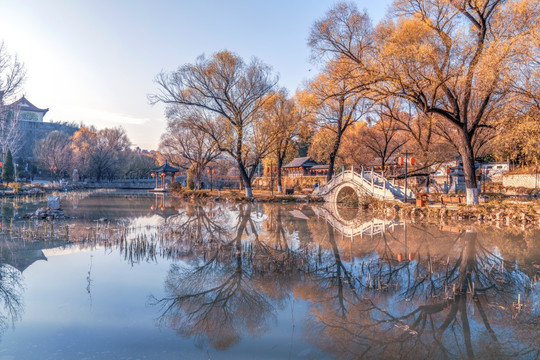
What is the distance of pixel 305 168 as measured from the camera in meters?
44.8

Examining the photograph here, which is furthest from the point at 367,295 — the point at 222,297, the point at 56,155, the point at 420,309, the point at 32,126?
the point at 32,126

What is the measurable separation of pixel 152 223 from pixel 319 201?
582 inches

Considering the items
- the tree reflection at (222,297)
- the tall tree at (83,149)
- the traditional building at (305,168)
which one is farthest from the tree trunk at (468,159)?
the tall tree at (83,149)

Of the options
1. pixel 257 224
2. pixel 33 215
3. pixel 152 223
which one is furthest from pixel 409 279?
pixel 33 215

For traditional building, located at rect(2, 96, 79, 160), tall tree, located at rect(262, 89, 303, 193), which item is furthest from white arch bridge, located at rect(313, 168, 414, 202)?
traditional building, located at rect(2, 96, 79, 160)

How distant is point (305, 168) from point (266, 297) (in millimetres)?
39075

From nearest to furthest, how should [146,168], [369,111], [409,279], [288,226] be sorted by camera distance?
[409,279] → [288,226] → [369,111] → [146,168]

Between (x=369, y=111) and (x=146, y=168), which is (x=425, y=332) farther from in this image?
(x=146, y=168)

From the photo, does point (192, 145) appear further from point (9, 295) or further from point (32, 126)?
point (32, 126)

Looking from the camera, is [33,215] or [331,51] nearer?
[33,215]

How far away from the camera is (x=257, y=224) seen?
15758 mm

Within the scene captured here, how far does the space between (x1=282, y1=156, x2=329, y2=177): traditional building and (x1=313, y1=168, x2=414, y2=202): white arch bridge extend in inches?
607

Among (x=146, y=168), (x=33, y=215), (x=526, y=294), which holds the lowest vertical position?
(x=526, y=294)

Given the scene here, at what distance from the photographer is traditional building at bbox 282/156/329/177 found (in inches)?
1700
